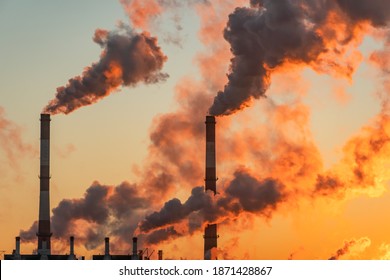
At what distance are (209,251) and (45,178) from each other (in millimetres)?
13910

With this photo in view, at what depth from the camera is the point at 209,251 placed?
8181 cm

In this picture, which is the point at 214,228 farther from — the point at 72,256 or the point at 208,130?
the point at 72,256

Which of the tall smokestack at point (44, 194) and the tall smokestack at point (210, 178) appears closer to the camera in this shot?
the tall smokestack at point (210, 178)

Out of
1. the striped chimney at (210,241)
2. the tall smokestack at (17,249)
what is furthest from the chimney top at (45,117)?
the striped chimney at (210,241)

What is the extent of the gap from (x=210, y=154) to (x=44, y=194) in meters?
13.5

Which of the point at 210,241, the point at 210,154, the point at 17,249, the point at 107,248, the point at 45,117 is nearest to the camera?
the point at 210,154

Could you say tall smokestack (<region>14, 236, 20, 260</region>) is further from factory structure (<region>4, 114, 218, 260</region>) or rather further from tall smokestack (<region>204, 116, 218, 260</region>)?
tall smokestack (<region>204, 116, 218, 260</region>)

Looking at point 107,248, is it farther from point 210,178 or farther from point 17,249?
point 210,178

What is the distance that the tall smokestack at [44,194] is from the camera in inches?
3356

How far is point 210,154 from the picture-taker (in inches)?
3209

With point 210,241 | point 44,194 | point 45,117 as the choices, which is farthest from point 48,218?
point 210,241

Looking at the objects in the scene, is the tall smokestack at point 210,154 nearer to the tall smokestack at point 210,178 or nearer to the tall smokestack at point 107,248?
the tall smokestack at point 210,178
